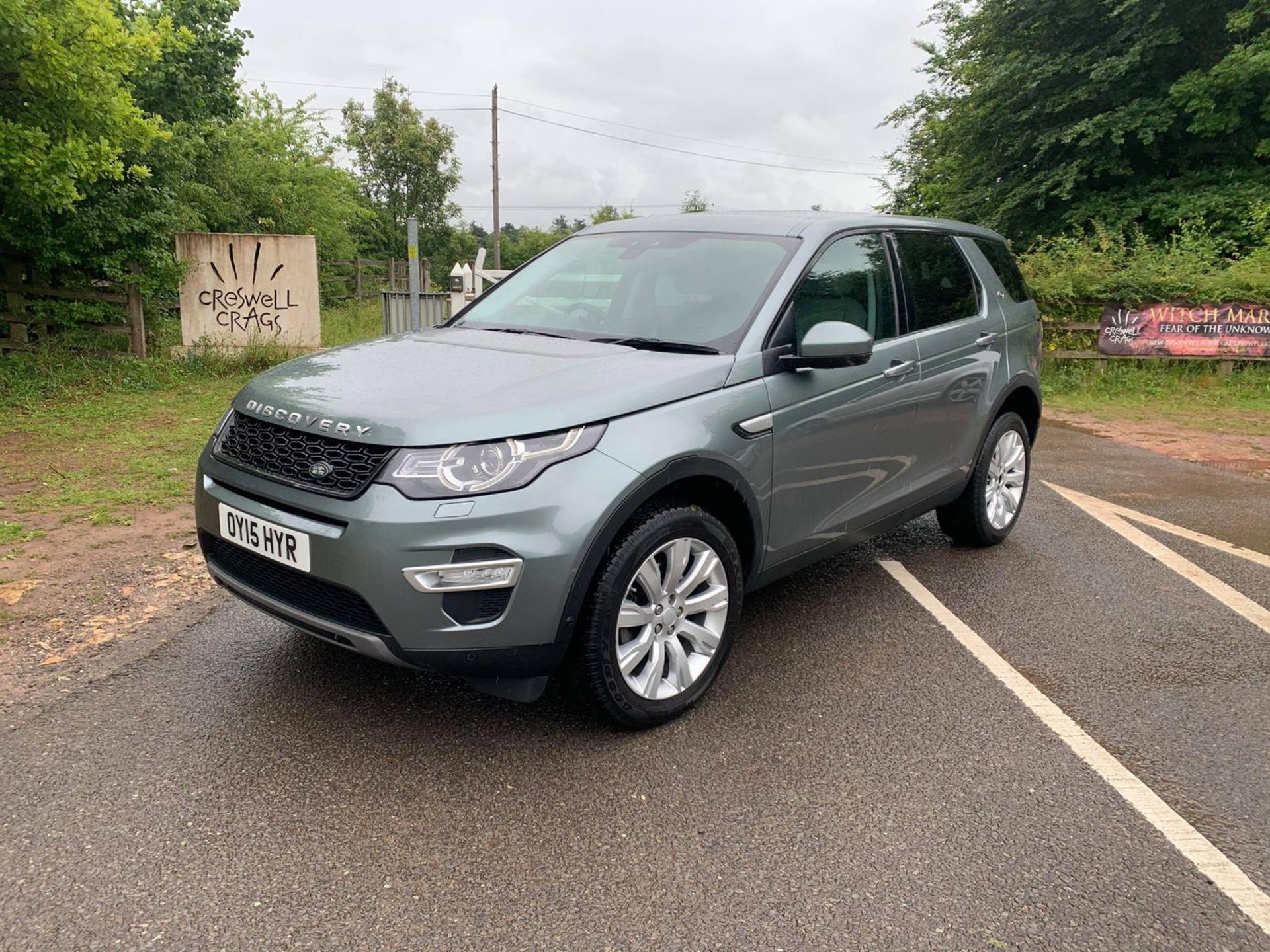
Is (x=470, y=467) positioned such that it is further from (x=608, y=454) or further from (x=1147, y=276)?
(x=1147, y=276)

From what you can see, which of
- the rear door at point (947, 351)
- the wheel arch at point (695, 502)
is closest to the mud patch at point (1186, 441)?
the rear door at point (947, 351)

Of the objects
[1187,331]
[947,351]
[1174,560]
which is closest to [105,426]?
[947,351]

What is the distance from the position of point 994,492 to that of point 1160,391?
9001mm

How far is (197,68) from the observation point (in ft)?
44.9

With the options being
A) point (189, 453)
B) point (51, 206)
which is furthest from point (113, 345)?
point (189, 453)

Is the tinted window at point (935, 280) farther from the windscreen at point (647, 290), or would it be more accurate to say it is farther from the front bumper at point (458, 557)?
the front bumper at point (458, 557)

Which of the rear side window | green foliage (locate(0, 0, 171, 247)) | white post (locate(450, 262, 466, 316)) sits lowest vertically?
white post (locate(450, 262, 466, 316))

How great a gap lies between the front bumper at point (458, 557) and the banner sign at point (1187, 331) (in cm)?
1242

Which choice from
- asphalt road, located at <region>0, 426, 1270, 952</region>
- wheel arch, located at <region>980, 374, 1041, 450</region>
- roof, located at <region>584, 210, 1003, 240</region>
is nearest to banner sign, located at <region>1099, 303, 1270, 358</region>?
wheel arch, located at <region>980, 374, 1041, 450</region>

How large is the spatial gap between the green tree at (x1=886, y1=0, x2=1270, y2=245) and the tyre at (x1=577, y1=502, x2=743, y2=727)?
16.8 meters

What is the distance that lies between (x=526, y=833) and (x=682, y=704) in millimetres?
787

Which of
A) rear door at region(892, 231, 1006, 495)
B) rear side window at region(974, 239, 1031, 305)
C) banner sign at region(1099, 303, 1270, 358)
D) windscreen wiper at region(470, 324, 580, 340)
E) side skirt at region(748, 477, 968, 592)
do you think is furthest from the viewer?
banner sign at region(1099, 303, 1270, 358)

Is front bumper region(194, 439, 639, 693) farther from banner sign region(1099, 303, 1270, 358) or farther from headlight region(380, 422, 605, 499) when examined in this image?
banner sign region(1099, 303, 1270, 358)

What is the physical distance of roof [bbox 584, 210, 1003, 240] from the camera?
13.1 feet
